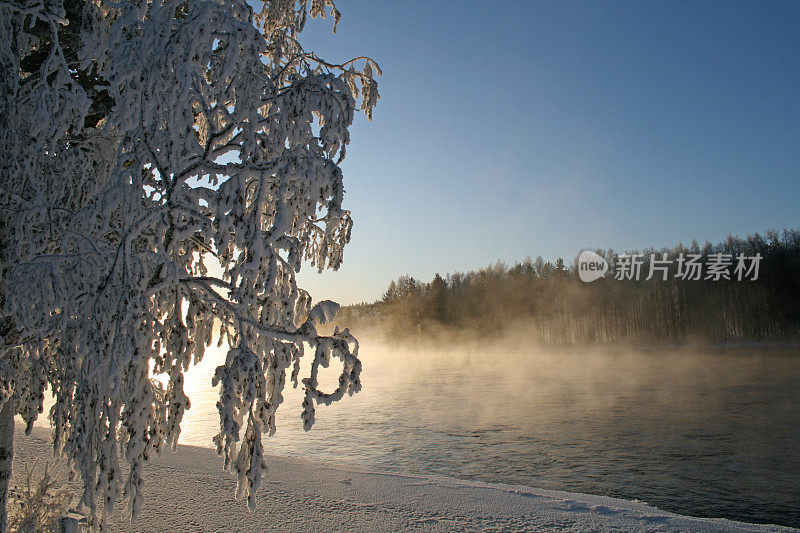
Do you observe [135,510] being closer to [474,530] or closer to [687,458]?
[474,530]

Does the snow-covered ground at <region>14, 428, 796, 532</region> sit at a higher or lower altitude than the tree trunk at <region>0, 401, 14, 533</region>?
lower

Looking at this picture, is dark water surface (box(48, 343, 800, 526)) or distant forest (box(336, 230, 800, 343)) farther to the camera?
distant forest (box(336, 230, 800, 343))

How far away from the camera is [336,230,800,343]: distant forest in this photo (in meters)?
50.2

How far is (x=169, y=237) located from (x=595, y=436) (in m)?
13.1

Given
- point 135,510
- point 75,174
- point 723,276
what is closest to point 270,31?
point 75,174

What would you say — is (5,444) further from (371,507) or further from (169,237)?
(371,507)

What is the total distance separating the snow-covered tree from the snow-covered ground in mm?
1862

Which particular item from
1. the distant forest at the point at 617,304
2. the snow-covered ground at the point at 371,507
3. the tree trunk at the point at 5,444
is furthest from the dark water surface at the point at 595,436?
the distant forest at the point at 617,304

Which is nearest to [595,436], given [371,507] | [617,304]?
[371,507]

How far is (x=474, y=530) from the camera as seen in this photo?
16.9ft

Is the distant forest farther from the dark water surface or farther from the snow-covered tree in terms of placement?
the snow-covered tree

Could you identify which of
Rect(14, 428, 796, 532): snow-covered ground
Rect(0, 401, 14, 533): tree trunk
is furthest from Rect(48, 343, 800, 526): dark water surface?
Rect(0, 401, 14, 533): tree trunk

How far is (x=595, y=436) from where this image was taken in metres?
13.5

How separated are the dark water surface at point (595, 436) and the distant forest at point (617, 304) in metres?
28.6
